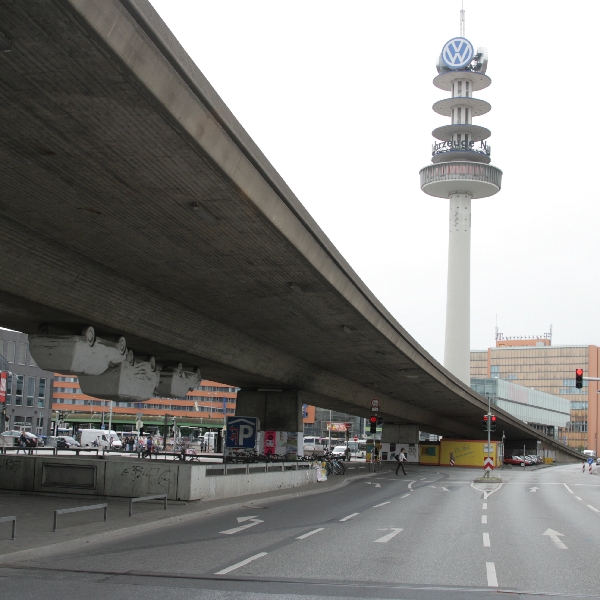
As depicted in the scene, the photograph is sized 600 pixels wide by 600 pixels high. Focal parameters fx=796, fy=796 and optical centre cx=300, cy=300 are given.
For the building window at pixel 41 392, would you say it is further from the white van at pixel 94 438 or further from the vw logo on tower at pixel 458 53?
the vw logo on tower at pixel 458 53

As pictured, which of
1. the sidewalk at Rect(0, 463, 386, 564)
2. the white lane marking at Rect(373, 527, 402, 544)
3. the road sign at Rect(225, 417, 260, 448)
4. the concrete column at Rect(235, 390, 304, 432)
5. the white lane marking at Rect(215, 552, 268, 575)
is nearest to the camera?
the white lane marking at Rect(215, 552, 268, 575)

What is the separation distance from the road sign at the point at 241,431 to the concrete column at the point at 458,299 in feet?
223

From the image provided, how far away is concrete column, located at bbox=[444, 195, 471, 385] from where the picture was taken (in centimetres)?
10658

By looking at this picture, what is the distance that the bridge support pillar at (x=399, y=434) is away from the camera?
76.5 meters

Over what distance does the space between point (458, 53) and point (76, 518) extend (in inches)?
4103

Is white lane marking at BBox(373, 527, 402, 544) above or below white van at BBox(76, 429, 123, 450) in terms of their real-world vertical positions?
above

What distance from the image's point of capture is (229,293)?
25453 mm

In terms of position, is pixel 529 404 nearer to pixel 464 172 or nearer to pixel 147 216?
pixel 464 172

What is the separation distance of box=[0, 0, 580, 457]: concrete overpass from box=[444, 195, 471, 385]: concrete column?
7136cm

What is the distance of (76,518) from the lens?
60.3 ft

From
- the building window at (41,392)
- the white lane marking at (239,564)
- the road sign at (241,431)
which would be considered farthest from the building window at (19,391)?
the white lane marking at (239,564)

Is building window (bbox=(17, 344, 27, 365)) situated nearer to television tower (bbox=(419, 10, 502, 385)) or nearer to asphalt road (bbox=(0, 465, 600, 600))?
television tower (bbox=(419, 10, 502, 385))

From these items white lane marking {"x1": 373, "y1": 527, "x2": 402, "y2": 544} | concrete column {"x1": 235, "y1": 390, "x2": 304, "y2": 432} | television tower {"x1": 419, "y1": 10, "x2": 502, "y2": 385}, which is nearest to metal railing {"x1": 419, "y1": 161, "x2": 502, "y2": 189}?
television tower {"x1": 419, "y1": 10, "x2": 502, "y2": 385}

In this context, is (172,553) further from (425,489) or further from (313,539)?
(425,489)
